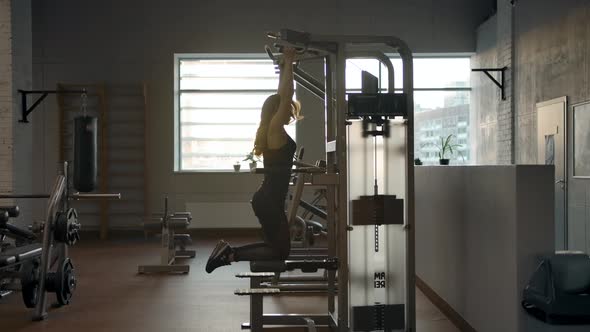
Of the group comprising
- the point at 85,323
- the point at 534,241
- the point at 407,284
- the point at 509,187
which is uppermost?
the point at 509,187

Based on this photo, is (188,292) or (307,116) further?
(307,116)

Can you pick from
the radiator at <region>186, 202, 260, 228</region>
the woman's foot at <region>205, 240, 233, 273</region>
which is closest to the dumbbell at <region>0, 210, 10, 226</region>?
the woman's foot at <region>205, 240, 233, 273</region>

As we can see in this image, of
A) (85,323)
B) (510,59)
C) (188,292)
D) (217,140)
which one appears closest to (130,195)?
(217,140)

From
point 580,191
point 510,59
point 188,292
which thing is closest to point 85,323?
point 188,292

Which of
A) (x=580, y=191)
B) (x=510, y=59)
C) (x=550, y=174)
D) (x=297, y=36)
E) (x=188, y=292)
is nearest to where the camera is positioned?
(x=550, y=174)

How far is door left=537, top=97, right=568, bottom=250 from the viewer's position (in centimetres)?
589

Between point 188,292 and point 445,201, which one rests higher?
point 445,201

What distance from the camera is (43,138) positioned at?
884cm

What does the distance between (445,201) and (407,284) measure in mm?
1097

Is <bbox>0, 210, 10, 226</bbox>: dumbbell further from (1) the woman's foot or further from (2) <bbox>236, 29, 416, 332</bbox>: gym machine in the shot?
(2) <bbox>236, 29, 416, 332</bbox>: gym machine

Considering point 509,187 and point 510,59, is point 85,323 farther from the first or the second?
point 510,59

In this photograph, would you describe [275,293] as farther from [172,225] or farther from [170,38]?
[170,38]

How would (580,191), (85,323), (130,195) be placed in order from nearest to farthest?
(85,323) → (580,191) → (130,195)

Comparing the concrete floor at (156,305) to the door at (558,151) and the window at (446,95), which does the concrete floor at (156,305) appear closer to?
the door at (558,151)
